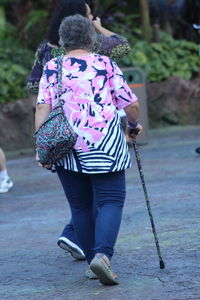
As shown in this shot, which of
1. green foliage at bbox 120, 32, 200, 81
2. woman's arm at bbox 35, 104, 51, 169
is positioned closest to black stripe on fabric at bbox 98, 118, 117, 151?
woman's arm at bbox 35, 104, 51, 169

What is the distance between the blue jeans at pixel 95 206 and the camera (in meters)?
5.53

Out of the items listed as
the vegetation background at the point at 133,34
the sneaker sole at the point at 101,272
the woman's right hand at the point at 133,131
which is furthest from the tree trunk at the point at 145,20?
the sneaker sole at the point at 101,272

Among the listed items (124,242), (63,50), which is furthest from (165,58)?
(63,50)

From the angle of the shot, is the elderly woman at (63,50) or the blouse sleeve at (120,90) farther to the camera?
the elderly woman at (63,50)

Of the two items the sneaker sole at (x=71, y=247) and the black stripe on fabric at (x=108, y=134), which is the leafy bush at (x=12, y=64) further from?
the black stripe on fabric at (x=108, y=134)

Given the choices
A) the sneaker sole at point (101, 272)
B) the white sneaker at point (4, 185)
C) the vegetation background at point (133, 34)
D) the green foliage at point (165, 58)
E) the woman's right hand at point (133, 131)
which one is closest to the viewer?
the sneaker sole at point (101, 272)

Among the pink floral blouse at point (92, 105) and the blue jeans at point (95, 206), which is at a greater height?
the pink floral blouse at point (92, 105)

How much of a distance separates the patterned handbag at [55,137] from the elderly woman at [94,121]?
2.6 inches

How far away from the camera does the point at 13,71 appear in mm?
14398

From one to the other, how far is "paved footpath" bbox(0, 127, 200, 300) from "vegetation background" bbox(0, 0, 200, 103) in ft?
13.2

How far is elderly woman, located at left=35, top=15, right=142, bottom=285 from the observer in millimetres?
5480

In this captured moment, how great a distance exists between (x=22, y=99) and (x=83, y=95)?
8537 mm

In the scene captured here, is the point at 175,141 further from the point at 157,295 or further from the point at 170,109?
the point at 157,295

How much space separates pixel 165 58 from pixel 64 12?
31.4 ft
